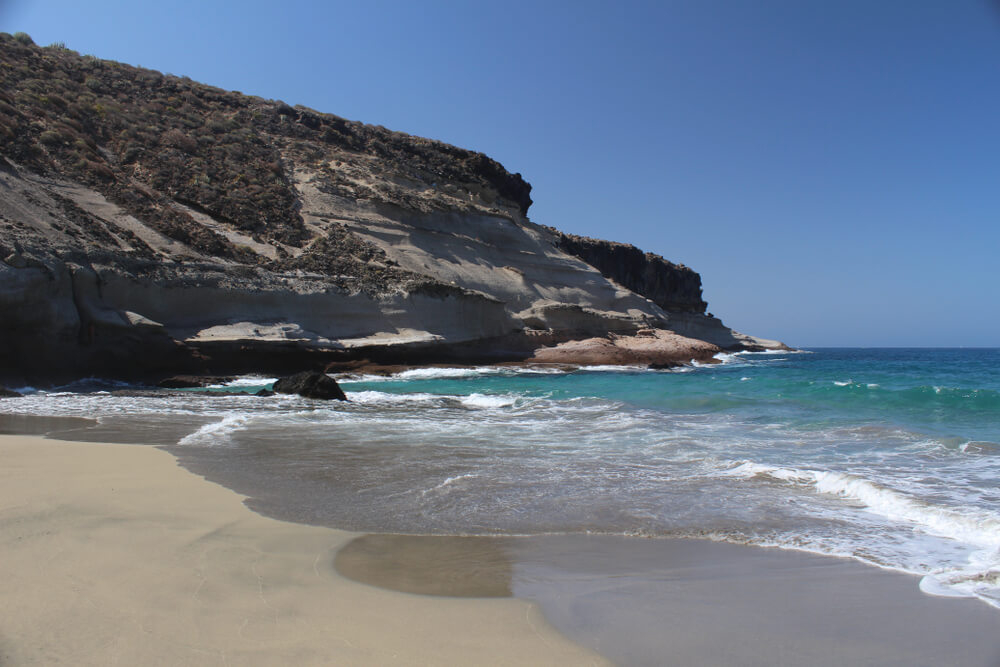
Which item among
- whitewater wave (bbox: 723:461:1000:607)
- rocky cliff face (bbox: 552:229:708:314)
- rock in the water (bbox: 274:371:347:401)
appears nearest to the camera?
whitewater wave (bbox: 723:461:1000:607)

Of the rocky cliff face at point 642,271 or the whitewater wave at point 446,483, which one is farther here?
the rocky cliff face at point 642,271

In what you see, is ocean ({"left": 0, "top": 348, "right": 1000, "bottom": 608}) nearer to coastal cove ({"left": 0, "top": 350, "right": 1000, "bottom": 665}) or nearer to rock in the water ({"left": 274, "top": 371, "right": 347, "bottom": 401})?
coastal cove ({"left": 0, "top": 350, "right": 1000, "bottom": 665})

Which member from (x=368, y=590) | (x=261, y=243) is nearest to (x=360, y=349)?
(x=261, y=243)

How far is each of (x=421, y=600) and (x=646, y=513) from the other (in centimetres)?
267

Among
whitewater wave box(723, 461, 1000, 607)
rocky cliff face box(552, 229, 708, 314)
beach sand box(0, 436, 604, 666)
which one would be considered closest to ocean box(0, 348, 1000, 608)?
whitewater wave box(723, 461, 1000, 607)

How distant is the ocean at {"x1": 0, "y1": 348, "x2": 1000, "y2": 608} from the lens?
4.65 m

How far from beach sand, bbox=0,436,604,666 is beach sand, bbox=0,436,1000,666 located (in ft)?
0.04

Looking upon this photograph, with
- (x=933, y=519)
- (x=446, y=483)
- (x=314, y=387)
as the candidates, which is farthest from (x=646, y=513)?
(x=314, y=387)

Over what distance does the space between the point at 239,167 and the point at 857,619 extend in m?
36.8

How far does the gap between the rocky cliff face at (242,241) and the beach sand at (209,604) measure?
15.8 metres

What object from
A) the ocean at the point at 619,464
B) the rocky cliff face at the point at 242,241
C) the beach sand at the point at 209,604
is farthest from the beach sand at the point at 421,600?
the rocky cliff face at the point at 242,241

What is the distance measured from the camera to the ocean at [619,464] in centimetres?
465

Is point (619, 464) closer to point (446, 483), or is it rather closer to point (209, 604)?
point (446, 483)

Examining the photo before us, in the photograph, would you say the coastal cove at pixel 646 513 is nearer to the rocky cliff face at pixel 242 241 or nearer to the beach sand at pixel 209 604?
the beach sand at pixel 209 604
